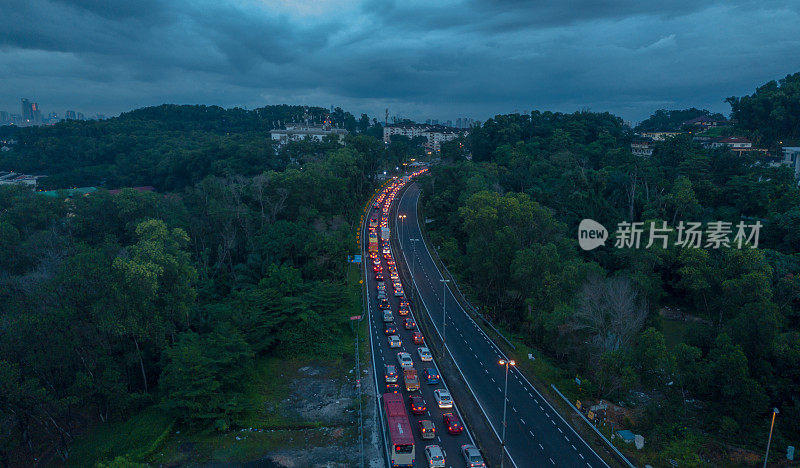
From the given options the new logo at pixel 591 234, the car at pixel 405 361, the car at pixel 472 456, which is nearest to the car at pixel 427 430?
the car at pixel 472 456

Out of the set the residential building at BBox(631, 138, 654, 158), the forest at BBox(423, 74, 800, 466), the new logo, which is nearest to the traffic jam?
the forest at BBox(423, 74, 800, 466)

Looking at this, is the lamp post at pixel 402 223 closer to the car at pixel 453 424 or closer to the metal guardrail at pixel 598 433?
the metal guardrail at pixel 598 433

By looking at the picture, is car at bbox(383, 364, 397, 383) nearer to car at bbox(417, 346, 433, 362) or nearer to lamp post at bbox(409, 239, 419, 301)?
car at bbox(417, 346, 433, 362)

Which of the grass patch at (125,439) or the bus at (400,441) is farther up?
the bus at (400,441)

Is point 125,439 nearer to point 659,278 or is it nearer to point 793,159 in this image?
point 659,278

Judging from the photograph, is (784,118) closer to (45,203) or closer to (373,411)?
(373,411)

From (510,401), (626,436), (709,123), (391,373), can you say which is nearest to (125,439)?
(391,373)
